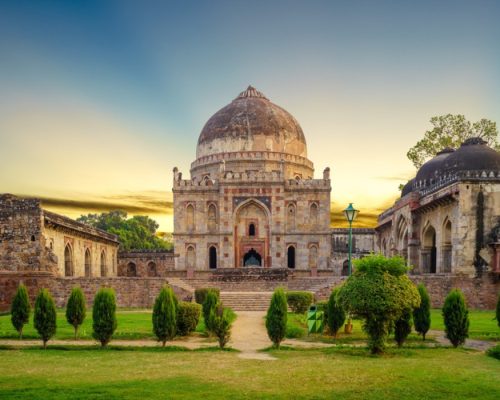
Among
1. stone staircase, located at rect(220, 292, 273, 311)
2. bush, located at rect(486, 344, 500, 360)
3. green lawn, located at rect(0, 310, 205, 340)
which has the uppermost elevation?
bush, located at rect(486, 344, 500, 360)

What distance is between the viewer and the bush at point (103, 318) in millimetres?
13305

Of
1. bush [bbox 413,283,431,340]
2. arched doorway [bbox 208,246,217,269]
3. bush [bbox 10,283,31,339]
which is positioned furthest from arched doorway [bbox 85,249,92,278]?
bush [bbox 413,283,431,340]

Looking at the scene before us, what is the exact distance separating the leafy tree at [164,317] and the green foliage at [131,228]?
39756 mm

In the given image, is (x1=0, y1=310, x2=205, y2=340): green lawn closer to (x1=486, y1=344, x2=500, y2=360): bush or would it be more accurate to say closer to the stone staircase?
the stone staircase

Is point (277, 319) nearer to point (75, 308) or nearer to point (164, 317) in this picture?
point (164, 317)

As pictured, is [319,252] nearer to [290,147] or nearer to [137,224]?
[290,147]

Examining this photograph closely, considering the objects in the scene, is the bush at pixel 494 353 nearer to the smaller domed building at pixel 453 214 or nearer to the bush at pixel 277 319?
the bush at pixel 277 319

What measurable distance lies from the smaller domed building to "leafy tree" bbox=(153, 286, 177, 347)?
17.4 m

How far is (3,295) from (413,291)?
21.0 meters

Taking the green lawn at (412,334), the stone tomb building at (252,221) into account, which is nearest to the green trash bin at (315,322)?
the green lawn at (412,334)

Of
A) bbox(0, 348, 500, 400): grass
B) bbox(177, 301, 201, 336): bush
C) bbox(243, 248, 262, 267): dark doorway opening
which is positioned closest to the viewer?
bbox(0, 348, 500, 400): grass

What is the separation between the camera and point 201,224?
37594 mm

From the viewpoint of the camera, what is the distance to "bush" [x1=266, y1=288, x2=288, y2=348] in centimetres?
1309

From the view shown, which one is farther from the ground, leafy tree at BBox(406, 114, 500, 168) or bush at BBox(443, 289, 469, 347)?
leafy tree at BBox(406, 114, 500, 168)
